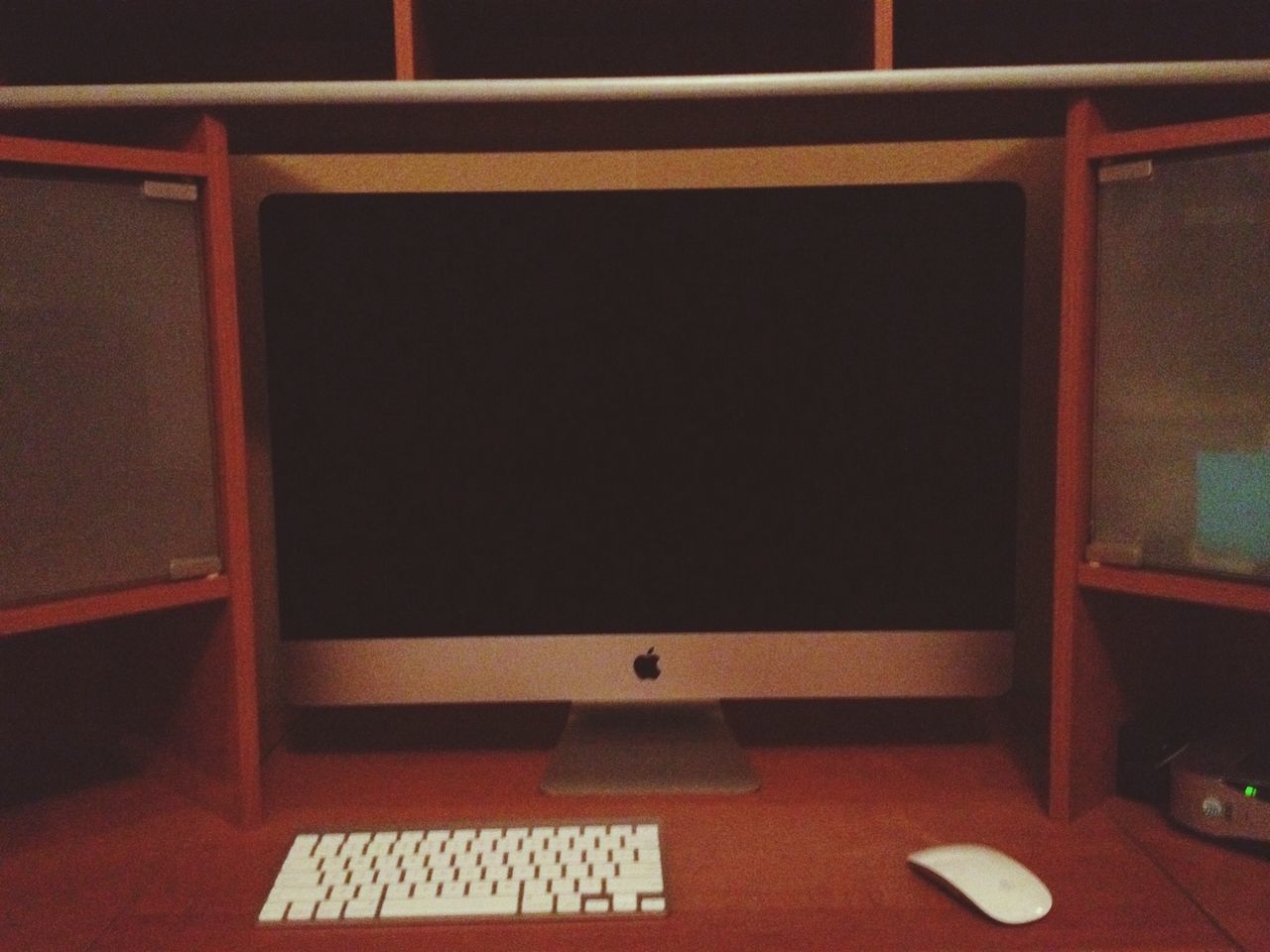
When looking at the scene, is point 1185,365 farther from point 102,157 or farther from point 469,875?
point 102,157

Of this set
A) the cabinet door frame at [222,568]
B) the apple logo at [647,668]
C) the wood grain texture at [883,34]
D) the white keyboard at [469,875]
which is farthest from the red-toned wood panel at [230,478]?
the wood grain texture at [883,34]

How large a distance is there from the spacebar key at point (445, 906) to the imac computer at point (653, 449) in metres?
0.23

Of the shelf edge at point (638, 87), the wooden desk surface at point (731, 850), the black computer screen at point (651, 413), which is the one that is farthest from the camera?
the black computer screen at point (651, 413)

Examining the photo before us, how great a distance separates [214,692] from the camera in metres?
0.97

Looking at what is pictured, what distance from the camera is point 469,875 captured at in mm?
818

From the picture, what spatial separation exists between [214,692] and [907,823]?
683mm

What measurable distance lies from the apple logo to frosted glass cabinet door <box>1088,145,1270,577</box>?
44cm

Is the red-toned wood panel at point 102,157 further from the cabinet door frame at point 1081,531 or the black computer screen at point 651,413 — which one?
the cabinet door frame at point 1081,531

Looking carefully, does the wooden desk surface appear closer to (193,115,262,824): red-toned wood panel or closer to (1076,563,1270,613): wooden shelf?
(193,115,262,824): red-toned wood panel

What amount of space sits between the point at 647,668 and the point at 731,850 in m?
0.21

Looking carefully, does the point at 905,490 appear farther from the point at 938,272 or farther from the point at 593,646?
the point at 593,646

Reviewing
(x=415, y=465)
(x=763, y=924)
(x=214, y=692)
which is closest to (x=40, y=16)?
(x=415, y=465)

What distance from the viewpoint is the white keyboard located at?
783mm

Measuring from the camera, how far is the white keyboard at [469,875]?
78cm
